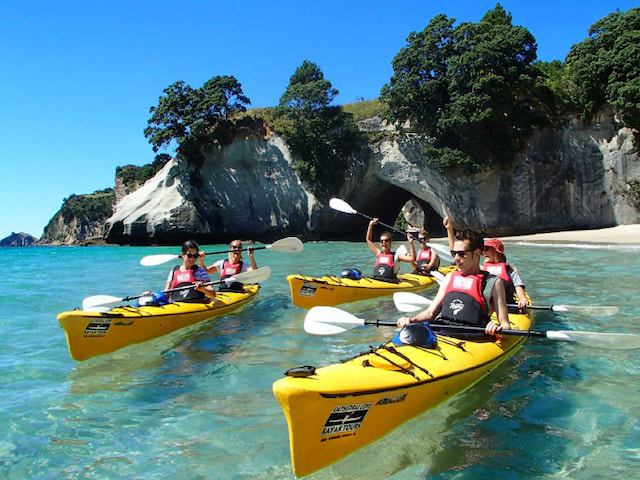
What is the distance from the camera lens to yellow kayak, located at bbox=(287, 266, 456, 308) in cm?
796

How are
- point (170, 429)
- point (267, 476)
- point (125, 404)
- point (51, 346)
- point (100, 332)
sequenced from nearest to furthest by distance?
point (267, 476) → point (170, 429) → point (125, 404) → point (100, 332) → point (51, 346)

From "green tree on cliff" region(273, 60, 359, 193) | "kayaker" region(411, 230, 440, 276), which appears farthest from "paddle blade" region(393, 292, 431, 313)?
"green tree on cliff" region(273, 60, 359, 193)

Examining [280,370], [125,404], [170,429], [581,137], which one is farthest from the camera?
[581,137]

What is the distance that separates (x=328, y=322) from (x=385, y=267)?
17.1 ft

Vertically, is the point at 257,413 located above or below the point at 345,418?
below

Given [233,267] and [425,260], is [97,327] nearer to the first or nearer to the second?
[233,267]

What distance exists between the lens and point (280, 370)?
16.3 ft

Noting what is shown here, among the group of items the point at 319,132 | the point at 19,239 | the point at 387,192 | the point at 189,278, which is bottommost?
the point at 189,278

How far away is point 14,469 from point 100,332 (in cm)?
255

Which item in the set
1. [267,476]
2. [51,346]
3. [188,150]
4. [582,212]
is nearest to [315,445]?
[267,476]

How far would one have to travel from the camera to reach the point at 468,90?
81.4 ft

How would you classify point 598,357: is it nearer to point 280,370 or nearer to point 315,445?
point 280,370

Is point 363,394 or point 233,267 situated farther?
point 233,267

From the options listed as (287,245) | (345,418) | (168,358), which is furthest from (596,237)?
(345,418)
